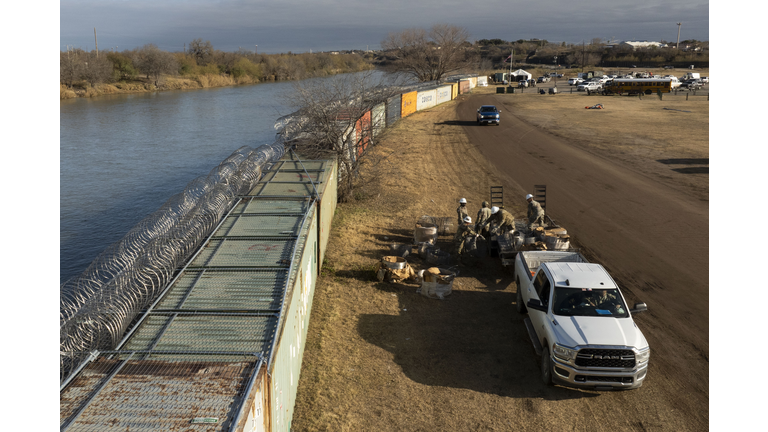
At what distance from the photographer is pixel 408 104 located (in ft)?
166

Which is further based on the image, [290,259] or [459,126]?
[459,126]

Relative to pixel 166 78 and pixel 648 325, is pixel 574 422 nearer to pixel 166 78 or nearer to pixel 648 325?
pixel 648 325

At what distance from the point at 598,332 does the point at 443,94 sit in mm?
54616

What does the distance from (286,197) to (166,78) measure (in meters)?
85.1

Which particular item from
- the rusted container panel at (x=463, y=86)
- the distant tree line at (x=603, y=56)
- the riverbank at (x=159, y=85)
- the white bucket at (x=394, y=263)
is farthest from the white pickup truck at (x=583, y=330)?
the distant tree line at (x=603, y=56)

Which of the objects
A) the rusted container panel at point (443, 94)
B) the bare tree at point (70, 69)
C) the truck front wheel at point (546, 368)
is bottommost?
the truck front wheel at point (546, 368)

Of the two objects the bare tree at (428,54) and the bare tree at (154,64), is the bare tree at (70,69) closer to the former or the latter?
the bare tree at (154,64)

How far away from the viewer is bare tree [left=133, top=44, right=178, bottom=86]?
85.6 meters

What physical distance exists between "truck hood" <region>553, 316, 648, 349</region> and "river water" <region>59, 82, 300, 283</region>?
53.5 ft

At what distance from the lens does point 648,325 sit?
1192 centimetres

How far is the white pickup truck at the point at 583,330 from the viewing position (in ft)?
30.4

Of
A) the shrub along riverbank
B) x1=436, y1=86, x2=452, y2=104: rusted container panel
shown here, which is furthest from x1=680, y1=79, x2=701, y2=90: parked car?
the shrub along riverbank

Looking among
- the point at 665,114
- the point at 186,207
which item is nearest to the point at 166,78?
the point at 665,114

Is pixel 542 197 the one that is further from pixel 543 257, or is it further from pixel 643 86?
pixel 643 86
